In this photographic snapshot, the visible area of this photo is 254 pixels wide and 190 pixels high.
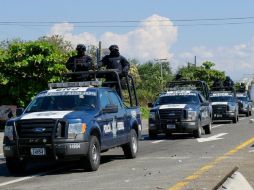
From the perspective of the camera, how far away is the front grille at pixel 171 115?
900 inches

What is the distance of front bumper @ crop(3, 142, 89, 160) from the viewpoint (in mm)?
12312

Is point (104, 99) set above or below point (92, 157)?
above

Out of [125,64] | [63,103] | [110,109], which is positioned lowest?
[110,109]

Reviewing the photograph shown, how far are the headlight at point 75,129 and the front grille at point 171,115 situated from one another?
10.6 m

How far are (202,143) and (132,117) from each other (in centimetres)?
525

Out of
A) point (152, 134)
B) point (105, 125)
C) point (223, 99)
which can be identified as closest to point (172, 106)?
point (152, 134)

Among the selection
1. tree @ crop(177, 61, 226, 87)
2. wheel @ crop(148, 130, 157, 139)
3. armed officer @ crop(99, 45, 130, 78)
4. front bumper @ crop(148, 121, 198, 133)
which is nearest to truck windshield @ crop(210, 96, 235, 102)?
wheel @ crop(148, 130, 157, 139)

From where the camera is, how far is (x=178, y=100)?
79.3ft

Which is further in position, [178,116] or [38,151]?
[178,116]

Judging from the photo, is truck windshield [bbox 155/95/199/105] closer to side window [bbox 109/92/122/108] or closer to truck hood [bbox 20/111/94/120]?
side window [bbox 109/92/122/108]

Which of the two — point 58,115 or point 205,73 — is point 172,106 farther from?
point 205,73

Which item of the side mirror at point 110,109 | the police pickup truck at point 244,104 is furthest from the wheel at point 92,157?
the police pickup truck at point 244,104

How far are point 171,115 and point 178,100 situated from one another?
1358mm

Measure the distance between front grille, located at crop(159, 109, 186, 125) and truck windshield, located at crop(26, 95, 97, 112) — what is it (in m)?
9.37
